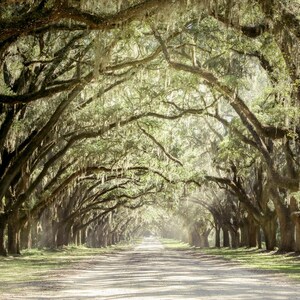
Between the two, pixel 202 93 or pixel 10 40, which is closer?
pixel 10 40

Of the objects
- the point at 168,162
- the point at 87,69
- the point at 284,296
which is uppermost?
the point at 87,69

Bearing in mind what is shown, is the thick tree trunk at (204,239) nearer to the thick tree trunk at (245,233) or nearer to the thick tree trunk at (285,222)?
the thick tree trunk at (245,233)

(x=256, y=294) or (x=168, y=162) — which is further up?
(x=168, y=162)

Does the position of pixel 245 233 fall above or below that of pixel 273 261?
above

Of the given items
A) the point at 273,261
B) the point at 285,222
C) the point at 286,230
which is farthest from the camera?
the point at 286,230

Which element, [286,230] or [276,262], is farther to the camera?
[286,230]

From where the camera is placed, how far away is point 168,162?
27750 mm

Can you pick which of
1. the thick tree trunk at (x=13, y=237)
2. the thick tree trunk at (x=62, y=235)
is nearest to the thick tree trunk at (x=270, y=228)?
the thick tree trunk at (x=13, y=237)

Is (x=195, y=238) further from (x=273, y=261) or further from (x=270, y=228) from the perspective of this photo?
(x=273, y=261)

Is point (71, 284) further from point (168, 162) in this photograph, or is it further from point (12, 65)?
point (168, 162)

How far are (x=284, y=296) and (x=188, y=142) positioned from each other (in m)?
24.3

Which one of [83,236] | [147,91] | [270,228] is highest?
[147,91]

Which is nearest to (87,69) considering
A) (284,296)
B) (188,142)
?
(284,296)

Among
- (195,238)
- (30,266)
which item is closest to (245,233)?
(30,266)
